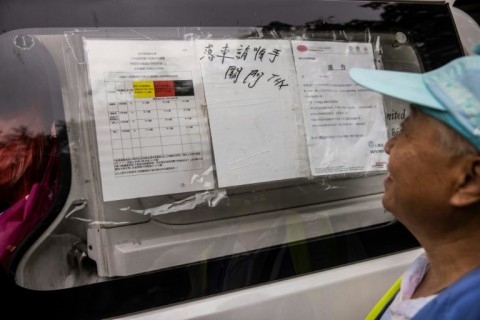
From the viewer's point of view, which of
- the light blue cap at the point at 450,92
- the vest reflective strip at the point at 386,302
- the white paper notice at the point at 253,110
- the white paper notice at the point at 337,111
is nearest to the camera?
the light blue cap at the point at 450,92

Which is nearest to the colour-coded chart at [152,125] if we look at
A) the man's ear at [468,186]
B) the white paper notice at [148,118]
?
the white paper notice at [148,118]

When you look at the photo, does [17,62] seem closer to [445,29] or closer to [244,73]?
[244,73]

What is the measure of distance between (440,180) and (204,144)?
0.67 meters

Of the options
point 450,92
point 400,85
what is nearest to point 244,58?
point 400,85

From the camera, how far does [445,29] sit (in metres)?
1.73

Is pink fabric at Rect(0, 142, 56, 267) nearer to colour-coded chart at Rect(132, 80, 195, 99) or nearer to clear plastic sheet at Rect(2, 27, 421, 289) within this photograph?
clear plastic sheet at Rect(2, 27, 421, 289)

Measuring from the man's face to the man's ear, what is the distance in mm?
15

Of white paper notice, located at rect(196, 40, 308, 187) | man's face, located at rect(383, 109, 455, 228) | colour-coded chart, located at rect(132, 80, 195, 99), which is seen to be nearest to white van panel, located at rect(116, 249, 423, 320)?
white paper notice, located at rect(196, 40, 308, 187)

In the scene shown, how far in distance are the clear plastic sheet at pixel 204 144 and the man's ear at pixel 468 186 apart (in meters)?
0.62

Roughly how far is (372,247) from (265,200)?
396 mm

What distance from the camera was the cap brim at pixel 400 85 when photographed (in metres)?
0.81

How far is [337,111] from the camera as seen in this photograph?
1478 millimetres

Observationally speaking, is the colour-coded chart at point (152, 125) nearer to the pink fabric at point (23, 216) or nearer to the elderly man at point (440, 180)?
the pink fabric at point (23, 216)

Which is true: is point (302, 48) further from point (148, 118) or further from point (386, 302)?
point (386, 302)
